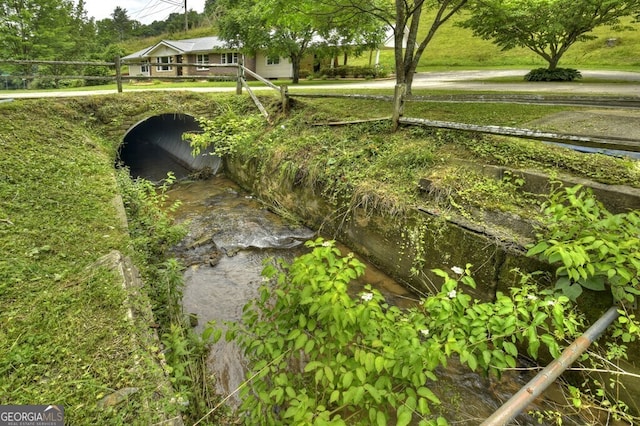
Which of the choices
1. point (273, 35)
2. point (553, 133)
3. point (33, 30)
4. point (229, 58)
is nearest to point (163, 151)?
point (273, 35)

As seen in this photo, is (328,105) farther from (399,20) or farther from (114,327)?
(114,327)

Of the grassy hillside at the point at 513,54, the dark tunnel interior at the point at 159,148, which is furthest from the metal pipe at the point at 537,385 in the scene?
the grassy hillside at the point at 513,54

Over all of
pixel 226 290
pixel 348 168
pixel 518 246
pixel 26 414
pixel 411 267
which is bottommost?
pixel 226 290

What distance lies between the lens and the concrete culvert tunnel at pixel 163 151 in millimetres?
11938

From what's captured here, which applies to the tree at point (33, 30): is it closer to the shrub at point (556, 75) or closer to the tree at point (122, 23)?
the shrub at point (556, 75)

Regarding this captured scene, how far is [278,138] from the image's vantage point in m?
8.94

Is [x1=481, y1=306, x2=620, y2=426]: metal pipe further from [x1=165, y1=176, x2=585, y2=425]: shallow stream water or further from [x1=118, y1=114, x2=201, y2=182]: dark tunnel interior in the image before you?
[x1=118, y1=114, x2=201, y2=182]: dark tunnel interior

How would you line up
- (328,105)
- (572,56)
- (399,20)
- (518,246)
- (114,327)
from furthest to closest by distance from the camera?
(572,56)
(328,105)
(399,20)
(518,246)
(114,327)

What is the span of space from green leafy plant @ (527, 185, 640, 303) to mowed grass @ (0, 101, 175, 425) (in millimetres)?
3346

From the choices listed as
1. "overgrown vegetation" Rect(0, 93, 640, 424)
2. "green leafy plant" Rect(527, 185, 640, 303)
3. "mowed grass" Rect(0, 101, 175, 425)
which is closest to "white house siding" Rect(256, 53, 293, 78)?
"overgrown vegetation" Rect(0, 93, 640, 424)

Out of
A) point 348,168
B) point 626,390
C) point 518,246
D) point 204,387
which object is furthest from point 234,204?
point 626,390

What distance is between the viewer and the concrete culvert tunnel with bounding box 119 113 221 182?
11.9 meters

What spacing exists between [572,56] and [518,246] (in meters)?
33.3

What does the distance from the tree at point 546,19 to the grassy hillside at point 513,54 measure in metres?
3.48
